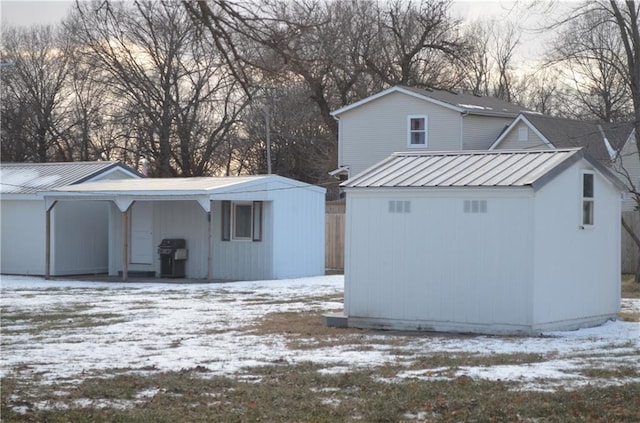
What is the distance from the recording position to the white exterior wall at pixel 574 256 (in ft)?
54.4

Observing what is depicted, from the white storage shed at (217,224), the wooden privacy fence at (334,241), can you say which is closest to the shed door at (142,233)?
the white storage shed at (217,224)


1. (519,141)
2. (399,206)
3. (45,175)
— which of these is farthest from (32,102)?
(399,206)

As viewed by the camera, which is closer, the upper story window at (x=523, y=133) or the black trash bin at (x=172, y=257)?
the black trash bin at (x=172, y=257)

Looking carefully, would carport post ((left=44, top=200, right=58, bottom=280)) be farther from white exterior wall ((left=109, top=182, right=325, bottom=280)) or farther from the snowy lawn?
the snowy lawn

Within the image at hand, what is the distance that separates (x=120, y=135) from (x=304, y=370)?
36.1 m

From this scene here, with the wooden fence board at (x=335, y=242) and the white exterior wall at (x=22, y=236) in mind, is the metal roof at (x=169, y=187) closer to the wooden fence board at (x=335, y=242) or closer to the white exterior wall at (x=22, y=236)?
the white exterior wall at (x=22, y=236)

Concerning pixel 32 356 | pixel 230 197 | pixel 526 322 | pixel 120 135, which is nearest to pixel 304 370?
pixel 32 356

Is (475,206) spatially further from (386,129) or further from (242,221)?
(386,129)

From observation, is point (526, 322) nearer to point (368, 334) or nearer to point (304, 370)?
point (368, 334)

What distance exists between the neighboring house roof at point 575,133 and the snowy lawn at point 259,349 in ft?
59.5

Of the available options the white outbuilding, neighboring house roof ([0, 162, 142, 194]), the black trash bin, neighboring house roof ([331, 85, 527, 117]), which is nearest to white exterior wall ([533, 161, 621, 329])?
the white outbuilding

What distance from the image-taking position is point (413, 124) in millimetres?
42438

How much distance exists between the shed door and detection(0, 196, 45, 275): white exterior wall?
8.64 ft

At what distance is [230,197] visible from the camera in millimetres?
29172
